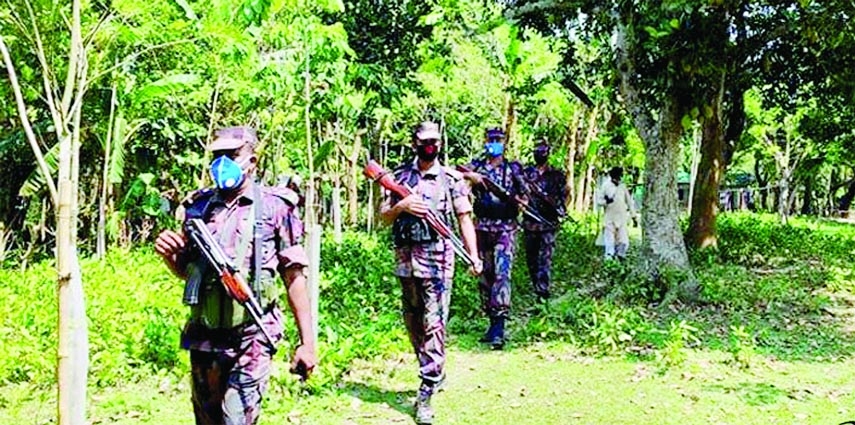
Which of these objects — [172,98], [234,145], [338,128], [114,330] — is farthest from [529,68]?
[234,145]

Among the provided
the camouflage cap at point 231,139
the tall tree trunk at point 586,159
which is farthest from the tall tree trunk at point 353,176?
the camouflage cap at point 231,139

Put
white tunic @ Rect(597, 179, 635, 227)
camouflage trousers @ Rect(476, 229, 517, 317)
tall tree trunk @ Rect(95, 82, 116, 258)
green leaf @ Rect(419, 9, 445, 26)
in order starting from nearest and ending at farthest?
1. camouflage trousers @ Rect(476, 229, 517, 317)
2. green leaf @ Rect(419, 9, 445, 26)
3. tall tree trunk @ Rect(95, 82, 116, 258)
4. white tunic @ Rect(597, 179, 635, 227)

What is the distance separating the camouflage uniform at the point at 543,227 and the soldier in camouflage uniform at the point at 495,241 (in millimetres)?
1285

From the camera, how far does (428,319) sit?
5191mm

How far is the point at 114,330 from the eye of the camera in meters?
6.79

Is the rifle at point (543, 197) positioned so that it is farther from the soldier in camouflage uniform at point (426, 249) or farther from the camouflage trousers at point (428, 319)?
the camouflage trousers at point (428, 319)

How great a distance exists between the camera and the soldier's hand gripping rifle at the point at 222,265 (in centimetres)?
327

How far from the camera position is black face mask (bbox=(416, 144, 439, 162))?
530 cm

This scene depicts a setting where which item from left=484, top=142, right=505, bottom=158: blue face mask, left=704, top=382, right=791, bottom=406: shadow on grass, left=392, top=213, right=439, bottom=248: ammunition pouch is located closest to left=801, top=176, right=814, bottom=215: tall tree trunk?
left=484, top=142, right=505, bottom=158: blue face mask

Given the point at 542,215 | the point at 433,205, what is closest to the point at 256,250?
the point at 433,205

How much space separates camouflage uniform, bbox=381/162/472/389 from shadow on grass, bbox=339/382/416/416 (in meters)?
0.46

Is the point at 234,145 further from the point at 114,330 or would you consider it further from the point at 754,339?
the point at 754,339

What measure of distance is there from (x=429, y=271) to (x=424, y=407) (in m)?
0.84

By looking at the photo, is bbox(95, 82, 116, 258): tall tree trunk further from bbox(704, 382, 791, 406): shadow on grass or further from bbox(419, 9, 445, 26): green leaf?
bbox(704, 382, 791, 406): shadow on grass
